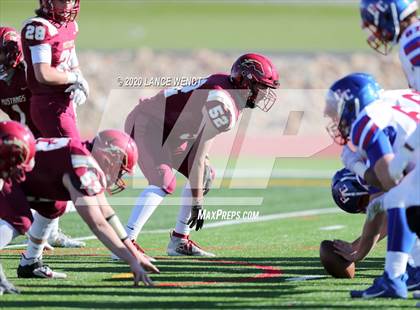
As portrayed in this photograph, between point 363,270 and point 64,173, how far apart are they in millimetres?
2399

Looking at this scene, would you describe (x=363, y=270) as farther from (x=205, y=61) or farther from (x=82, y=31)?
(x=82, y=31)

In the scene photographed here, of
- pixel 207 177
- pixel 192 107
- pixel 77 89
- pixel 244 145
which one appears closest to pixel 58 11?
pixel 77 89

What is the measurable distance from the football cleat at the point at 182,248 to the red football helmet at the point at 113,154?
1.89 meters

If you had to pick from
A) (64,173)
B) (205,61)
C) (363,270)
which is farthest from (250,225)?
(205,61)

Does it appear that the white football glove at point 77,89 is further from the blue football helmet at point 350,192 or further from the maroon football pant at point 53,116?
the blue football helmet at point 350,192

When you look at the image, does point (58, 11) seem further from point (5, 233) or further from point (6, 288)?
point (6, 288)

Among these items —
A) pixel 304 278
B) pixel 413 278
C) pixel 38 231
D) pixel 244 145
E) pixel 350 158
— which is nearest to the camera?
pixel 350 158

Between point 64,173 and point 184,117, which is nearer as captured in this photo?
point 64,173

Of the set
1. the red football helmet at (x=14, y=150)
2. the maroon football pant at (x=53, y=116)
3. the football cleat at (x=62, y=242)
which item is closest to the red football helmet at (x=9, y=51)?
the maroon football pant at (x=53, y=116)

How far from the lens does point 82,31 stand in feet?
104

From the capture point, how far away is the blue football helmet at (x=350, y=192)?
6.40 meters

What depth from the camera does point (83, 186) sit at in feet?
17.8

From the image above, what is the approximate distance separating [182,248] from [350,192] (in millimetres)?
1770

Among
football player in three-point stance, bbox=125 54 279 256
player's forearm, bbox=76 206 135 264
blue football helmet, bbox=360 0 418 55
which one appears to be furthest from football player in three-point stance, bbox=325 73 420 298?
football player in three-point stance, bbox=125 54 279 256
